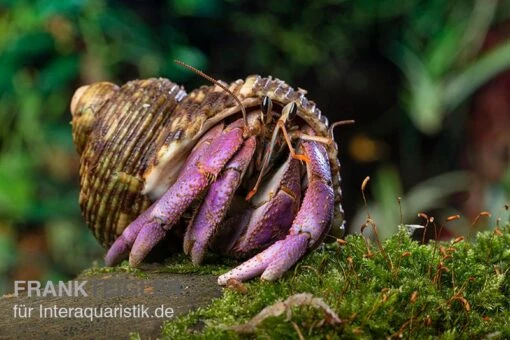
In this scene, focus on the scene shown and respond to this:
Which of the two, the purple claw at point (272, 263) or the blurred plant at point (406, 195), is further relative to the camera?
the blurred plant at point (406, 195)

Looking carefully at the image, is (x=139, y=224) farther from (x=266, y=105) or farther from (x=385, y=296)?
(x=385, y=296)

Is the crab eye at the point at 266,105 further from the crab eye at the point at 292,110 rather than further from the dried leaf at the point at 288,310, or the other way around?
the dried leaf at the point at 288,310

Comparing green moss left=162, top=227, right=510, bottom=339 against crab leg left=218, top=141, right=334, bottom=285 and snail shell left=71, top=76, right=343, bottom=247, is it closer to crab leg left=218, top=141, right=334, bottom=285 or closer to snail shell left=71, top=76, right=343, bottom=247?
crab leg left=218, top=141, right=334, bottom=285

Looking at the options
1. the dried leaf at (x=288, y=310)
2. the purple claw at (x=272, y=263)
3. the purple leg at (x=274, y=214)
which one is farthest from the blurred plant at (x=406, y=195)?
the dried leaf at (x=288, y=310)

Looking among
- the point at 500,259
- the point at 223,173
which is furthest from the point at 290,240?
the point at 500,259

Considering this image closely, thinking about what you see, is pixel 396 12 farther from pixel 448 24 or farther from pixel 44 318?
pixel 44 318

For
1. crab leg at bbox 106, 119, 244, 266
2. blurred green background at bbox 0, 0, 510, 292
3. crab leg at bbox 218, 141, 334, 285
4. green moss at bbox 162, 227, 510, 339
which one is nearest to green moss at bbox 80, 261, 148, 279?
crab leg at bbox 106, 119, 244, 266
